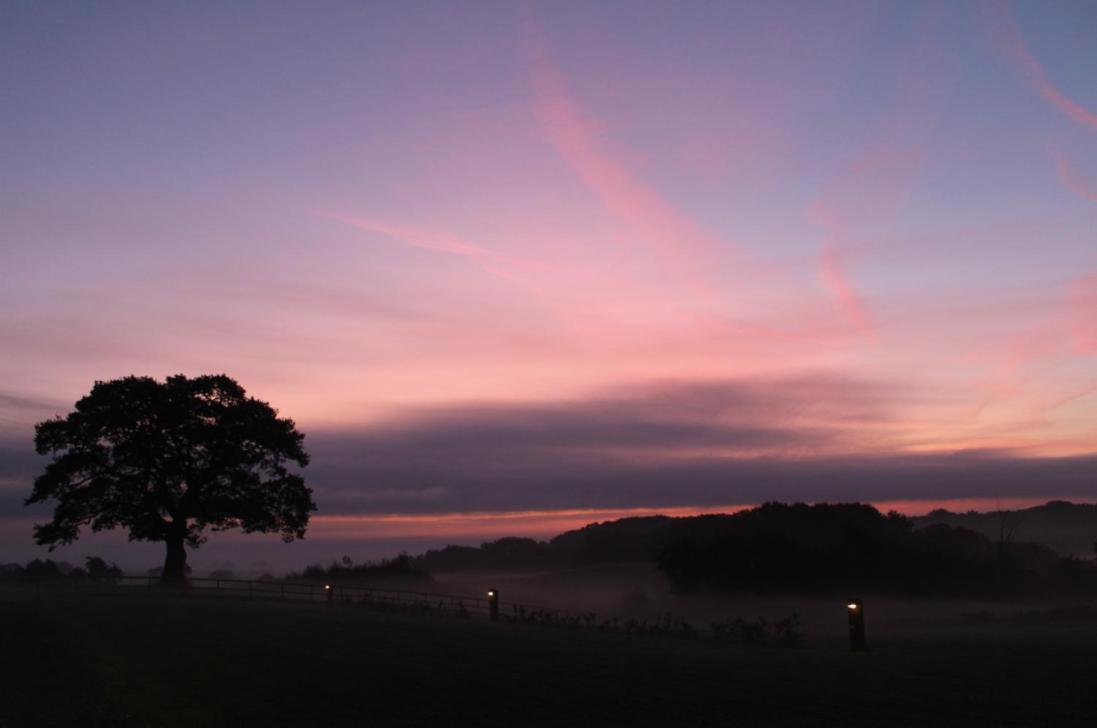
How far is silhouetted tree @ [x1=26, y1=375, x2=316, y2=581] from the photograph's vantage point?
154 ft

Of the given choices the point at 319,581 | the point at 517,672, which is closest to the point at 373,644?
the point at 517,672

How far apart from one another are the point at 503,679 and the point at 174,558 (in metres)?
39.1

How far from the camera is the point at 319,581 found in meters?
62.3

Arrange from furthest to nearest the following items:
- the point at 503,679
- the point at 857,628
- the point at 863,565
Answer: the point at 863,565, the point at 857,628, the point at 503,679

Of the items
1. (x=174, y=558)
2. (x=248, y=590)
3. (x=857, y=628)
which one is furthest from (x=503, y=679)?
(x=174, y=558)

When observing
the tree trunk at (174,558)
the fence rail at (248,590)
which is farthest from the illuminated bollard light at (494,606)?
the tree trunk at (174,558)

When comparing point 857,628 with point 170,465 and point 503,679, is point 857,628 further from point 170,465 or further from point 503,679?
point 170,465

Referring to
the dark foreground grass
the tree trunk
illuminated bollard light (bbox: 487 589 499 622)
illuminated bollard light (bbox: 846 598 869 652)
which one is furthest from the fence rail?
illuminated bollard light (bbox: 846 598 869 652)

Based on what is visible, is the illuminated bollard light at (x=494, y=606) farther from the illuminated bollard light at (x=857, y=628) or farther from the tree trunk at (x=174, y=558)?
the tree trunk at (x=174, y=558)

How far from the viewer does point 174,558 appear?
4953 centimetres

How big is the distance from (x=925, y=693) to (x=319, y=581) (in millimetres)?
53280

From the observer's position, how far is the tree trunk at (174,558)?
49.2 metres

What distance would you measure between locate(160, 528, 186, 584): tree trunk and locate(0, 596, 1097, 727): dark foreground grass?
72.6 ft

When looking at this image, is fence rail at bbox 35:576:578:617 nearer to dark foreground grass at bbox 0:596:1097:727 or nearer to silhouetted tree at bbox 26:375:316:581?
silhouetted tree at bbox 26:375:316:581
